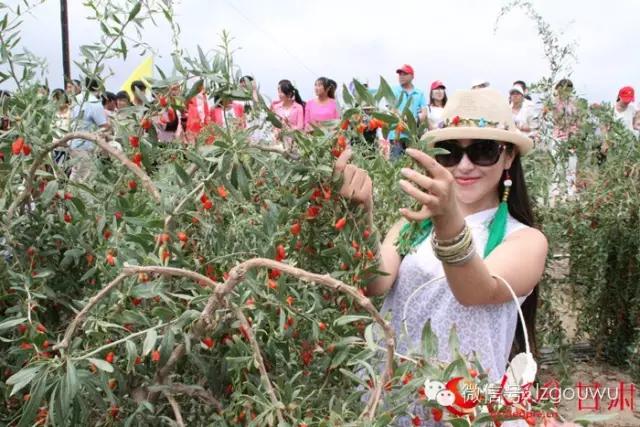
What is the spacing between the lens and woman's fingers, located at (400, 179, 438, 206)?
116cm

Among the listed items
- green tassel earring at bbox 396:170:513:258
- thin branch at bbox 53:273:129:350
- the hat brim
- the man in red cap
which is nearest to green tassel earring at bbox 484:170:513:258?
green tassel earring at bbox 396:170:513:258

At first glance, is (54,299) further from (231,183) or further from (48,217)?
(231,183)

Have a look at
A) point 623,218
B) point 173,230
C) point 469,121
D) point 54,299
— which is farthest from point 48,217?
point 623,218

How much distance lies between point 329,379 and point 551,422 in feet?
1.14

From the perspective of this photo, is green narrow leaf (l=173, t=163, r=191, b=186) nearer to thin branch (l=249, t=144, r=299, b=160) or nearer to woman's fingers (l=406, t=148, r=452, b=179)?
thin branch (l=249, t=144, r=299, b=160)

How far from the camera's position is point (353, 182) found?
1.25m

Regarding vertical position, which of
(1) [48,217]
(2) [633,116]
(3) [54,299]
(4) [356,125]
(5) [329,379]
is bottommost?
(5) [329,379]

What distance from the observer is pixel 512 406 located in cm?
91

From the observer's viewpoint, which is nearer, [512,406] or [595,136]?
[512,406]

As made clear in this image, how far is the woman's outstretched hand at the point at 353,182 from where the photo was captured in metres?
1.20

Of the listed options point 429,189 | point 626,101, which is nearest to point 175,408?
point 429,189

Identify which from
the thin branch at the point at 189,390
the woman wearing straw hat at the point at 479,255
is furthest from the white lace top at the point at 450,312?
the thin branch at the point at 189,390

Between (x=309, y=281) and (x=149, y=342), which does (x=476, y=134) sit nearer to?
(x=309, y=281)

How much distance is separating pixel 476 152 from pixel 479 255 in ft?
0.96
